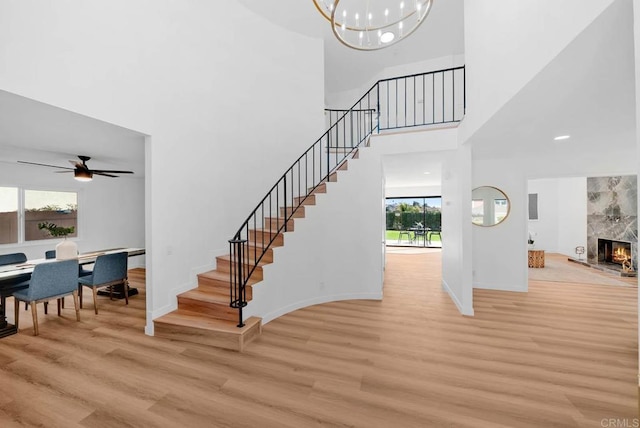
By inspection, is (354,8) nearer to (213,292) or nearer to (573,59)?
(573,59)

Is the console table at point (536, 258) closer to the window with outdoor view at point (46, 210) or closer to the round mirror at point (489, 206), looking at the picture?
the round mirror at point (489, 206)

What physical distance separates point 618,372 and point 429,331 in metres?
1.61

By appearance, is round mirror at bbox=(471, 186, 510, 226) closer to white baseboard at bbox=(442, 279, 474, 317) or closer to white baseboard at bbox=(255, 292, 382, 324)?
white baseboard at bbox=(442, 279, 474, 317)

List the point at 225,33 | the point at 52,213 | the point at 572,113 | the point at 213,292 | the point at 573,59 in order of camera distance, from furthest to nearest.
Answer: the point at 52,213
the point at 225,33
the point at 213,292
the point at 572,113
the point at 573,59

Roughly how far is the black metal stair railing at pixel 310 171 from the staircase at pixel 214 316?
10cm

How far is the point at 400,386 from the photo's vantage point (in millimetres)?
2152

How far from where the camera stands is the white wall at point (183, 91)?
217 centimetres

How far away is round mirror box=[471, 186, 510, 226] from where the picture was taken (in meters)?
4.96

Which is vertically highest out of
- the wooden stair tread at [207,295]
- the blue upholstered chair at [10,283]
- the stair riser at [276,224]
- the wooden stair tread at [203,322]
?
the stair riser at [276,224]

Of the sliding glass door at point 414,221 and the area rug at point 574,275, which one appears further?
the sliding glass door at point 414,221

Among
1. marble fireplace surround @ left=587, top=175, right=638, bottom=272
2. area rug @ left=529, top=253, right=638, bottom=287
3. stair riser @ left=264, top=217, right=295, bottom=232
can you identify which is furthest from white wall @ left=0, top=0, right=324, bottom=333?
marble fireplace surround @ left=587, top=175, right=638, bottom=272

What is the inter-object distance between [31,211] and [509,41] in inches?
345

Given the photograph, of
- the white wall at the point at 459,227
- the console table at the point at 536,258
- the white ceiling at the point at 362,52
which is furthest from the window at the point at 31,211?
the console table at the point at 536,258

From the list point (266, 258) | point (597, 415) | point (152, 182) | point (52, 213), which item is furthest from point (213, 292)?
point (52, 213)
